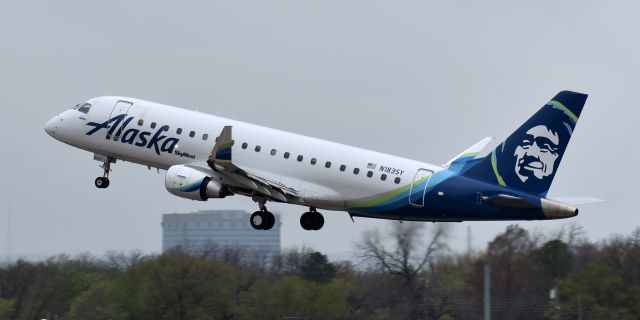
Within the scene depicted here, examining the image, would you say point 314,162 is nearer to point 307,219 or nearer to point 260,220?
point 260,220

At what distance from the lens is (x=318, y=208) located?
227 ft

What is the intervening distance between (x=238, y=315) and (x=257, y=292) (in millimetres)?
2691

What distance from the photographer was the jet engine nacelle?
67312 mm

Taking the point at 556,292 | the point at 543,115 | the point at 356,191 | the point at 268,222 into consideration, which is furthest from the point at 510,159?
the point at 556,292

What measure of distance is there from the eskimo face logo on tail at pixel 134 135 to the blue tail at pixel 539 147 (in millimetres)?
17762

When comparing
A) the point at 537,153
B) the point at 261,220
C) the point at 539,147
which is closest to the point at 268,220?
the point at 261,220

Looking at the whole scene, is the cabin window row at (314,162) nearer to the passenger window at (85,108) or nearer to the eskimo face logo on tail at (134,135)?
the eskimo face logo on tail at (134,135)

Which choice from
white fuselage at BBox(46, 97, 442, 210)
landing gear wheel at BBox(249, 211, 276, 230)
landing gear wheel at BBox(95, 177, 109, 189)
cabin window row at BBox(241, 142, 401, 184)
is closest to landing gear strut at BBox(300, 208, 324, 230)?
landing gear wheel at BBox(249, 211, 276, 230)

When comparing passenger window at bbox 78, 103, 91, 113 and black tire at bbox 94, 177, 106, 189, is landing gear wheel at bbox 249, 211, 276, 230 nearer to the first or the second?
black tire at bbox 94, 177, 106, 189

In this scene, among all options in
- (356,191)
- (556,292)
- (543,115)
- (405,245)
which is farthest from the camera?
(556,292)

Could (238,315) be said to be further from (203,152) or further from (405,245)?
(203,152)

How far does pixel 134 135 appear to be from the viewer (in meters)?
72.1

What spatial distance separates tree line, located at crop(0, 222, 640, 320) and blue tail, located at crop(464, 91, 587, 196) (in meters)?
27.3

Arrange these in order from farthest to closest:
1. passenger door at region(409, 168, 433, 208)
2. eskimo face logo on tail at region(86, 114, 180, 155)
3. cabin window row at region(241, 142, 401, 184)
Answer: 1. eskimo face logo on tail at region(86, 114, 180, 155)
2. cabin window row at region(241, 142, 401, 184)
3. passenger door at region(409, 168, 433, 208)
